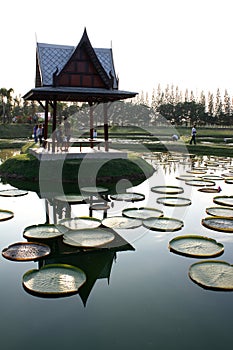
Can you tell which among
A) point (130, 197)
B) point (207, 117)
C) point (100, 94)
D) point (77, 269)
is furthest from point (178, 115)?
point (77, 269)

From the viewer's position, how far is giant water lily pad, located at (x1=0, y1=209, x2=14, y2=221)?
8.05 meters

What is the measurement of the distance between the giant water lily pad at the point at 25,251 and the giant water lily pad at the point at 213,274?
8.73 feet

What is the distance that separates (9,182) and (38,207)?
4145mm

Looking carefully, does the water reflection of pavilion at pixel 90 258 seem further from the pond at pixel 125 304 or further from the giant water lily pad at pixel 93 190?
the giant water lily pad at pixel 93 190

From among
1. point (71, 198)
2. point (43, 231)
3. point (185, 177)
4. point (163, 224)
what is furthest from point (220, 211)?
point (185, 177)

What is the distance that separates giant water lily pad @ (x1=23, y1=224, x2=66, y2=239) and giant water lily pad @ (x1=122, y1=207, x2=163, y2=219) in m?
1.89

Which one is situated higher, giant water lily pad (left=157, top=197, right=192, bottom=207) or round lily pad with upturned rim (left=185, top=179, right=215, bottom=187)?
round lily pad with upturned rim (left=185, top=179, right=215, bottom=187)

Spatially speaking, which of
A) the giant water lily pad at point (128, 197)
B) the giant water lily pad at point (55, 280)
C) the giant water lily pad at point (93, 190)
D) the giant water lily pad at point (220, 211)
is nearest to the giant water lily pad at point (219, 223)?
the giant water lily pad at point (220, 211)

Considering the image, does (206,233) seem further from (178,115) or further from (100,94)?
(178,115)

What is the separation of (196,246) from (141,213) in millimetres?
2349

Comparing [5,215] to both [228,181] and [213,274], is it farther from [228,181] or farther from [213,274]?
[228,181]

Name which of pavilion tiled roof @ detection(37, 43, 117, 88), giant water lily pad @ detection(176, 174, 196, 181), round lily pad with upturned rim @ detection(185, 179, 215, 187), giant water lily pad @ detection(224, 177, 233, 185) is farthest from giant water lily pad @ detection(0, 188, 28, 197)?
giant water lily pad @ detection(224, 177, 233, 185)

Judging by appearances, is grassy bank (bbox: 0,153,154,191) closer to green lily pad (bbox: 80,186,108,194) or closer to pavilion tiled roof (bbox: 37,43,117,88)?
green lily pad (bbox: 80,186,108,194)

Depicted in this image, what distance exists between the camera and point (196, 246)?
20.8 ft
